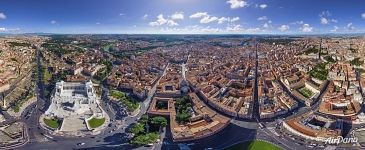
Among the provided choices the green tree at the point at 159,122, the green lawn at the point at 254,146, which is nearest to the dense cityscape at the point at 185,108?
the green tree at the point at 159,122

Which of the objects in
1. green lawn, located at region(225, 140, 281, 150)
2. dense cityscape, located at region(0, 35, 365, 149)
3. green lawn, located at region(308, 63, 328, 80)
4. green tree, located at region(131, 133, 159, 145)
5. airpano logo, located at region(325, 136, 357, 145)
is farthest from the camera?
green lawn, located at region(308, 63, 328, 80)

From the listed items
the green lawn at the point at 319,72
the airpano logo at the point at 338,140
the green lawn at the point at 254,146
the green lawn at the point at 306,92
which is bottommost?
the green lawn at the point at 254,146

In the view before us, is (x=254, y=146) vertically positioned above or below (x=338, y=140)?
below

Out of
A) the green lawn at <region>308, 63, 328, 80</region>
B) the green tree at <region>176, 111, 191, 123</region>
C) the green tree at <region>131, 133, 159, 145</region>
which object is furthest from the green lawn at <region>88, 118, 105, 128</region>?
the green lawn at <region>308, 63, 328, 80</region>

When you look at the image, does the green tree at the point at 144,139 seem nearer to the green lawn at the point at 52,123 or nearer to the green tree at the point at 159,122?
the green tree at the point at 159,122

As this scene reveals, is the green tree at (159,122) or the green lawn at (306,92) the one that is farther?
the green lawn at (306,92)

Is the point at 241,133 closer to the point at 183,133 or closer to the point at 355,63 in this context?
the point at 183,133

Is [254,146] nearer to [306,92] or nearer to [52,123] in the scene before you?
[306,92]

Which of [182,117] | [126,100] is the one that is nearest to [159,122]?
[182,117]

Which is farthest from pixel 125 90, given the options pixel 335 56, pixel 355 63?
pixel 335 56

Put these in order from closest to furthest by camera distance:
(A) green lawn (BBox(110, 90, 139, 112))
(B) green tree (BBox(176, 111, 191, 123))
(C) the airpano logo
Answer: (C) the airpano logo
(B) green tree (BBox(176, 111, 191, 123))
(A) green lawn (BBox(110, 90, 139, 112))

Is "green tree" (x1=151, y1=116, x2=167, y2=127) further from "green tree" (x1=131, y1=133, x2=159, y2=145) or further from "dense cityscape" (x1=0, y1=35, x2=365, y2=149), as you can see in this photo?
"green tree" (x1=131, y1=133, x2=159, y2=145)

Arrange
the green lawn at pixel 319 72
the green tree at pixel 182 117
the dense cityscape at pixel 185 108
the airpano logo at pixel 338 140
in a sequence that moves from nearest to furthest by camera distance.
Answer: the airpano logo at pixel 338 140, the dense cityscape at pixel 185 108, the green tree at pixel 182 117, the green lawn at pixel 319 72
